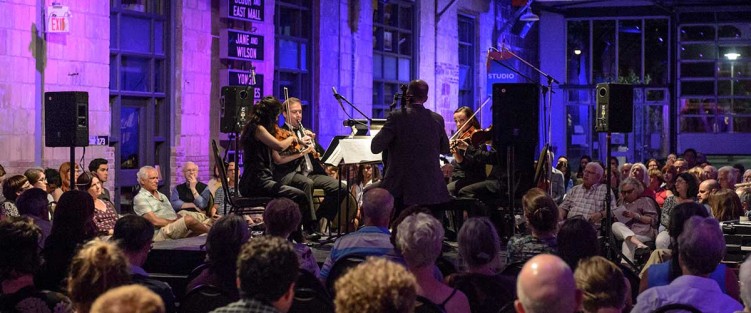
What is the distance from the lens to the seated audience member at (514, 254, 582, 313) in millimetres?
3191

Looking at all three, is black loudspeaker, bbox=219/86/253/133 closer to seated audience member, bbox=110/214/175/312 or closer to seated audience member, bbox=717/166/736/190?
seated audience member, bbox=717/166/736/190

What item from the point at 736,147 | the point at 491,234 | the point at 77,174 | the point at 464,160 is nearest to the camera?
the point at 491,234

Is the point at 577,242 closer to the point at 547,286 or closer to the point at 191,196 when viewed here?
the point at 547,286

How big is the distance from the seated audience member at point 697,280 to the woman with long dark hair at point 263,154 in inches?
171

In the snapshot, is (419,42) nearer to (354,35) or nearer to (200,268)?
(354,35)

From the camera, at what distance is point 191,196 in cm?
1220

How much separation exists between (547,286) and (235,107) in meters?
7.98

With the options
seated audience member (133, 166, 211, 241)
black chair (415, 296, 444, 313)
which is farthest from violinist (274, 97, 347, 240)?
black chair (415, 296, 444, 313)

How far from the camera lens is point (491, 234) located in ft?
17.0

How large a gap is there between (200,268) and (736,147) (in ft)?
73.0

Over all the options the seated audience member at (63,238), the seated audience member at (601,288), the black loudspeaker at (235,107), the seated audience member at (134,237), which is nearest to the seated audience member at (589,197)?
the black loudspeaker at (235,107)

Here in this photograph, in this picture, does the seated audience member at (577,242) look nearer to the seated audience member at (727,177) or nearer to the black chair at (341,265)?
the black chair at (341,265)

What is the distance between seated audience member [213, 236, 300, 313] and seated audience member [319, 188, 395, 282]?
195cm

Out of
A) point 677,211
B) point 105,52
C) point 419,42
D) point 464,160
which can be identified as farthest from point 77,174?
point 419,42
